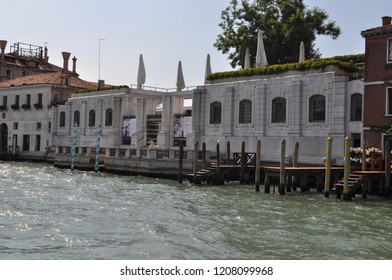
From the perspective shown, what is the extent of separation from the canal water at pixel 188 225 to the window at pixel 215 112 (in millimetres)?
12349

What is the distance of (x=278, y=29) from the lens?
4450cm

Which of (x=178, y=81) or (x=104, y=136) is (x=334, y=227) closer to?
(x=178, y=81)

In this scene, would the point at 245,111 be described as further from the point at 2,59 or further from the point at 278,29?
the point at 2,59

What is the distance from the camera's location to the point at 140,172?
114ft

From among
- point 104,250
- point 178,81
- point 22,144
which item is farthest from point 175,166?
point 22,144

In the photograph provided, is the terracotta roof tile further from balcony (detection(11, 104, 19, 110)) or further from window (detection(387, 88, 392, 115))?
window (detection(387, 88, 392, 115))

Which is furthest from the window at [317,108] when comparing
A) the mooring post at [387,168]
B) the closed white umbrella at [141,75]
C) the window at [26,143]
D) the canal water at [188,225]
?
the window at [26,143]

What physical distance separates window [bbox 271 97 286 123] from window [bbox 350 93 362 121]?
4509 mm

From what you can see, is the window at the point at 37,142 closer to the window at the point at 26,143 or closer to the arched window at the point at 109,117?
the window at the point at 26,143

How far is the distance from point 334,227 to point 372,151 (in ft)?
33.1

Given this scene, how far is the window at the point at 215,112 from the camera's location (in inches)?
1439

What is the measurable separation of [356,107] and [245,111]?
7750 mm

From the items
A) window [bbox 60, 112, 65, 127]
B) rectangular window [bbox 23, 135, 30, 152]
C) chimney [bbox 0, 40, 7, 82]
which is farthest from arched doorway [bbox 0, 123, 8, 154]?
window [bbox 60, 112, 65, 127]

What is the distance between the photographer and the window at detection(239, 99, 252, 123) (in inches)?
1367
